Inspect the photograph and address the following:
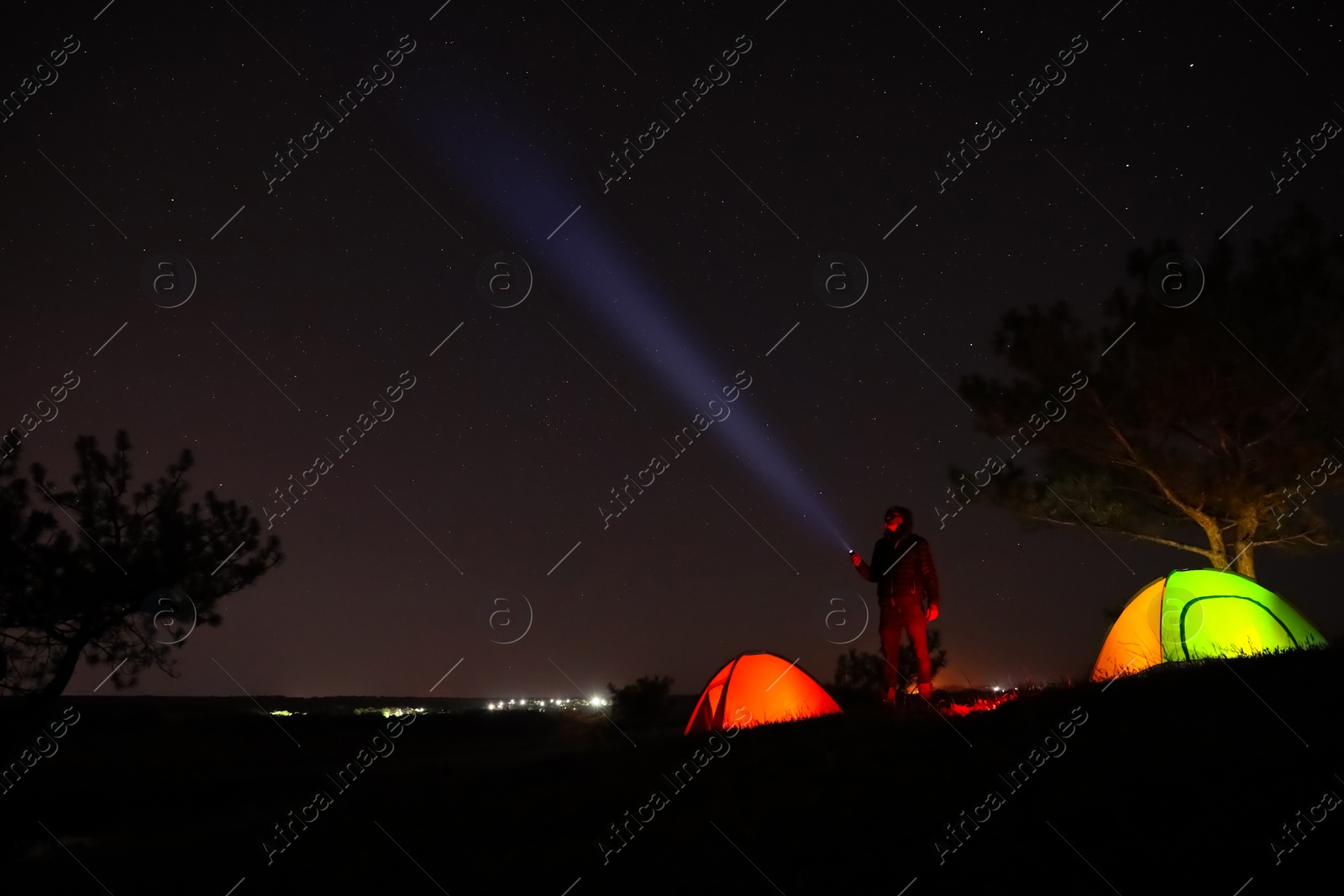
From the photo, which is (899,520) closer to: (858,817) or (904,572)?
(904,572)

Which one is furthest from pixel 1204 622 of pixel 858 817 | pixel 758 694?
pixel 858 817

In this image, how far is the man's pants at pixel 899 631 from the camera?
10.1 m

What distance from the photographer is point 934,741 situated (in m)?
7.21

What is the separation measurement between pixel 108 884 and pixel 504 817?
11.0ft

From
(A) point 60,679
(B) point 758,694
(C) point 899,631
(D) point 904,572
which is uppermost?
(A) point 60,679

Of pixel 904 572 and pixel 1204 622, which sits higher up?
pixel 904 572

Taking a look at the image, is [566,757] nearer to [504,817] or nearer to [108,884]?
[504,817]

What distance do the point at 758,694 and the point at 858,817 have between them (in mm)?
8823

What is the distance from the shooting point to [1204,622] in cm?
1175

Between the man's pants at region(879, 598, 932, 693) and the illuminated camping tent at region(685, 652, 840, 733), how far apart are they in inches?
150

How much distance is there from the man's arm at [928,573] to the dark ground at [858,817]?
1.48m

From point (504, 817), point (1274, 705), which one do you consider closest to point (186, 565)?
point (504, 817)

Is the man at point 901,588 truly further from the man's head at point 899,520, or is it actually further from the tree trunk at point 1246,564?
the tree trunk at point 1246,564

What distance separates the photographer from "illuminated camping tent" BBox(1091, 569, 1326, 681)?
11422 millimetres
